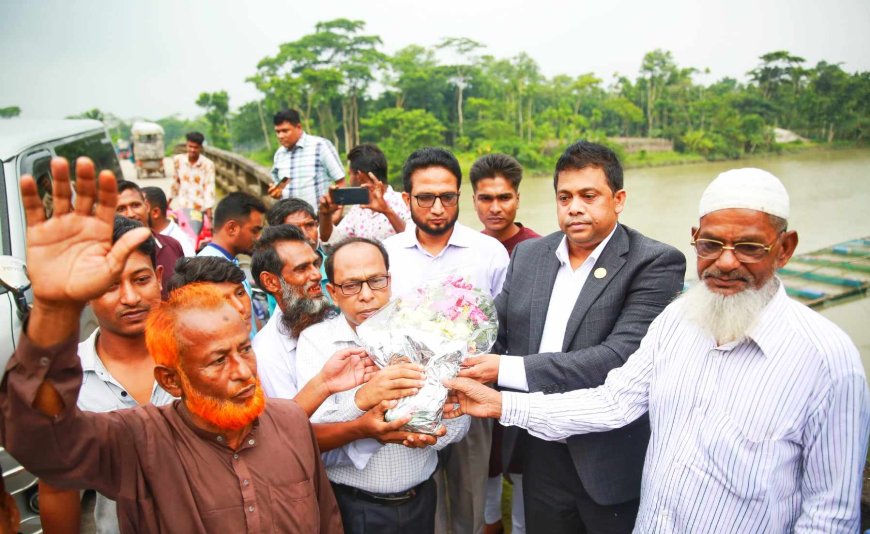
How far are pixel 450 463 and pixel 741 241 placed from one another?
201cm

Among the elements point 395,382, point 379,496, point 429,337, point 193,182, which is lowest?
point 379,496

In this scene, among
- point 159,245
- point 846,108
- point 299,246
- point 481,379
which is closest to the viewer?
point 481,379

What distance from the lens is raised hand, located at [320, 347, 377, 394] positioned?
199 cm

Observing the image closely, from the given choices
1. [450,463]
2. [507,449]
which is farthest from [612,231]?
[450,463]

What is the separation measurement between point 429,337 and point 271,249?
1.43 metres

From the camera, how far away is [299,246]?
2889 millimetres

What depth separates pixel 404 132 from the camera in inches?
1084

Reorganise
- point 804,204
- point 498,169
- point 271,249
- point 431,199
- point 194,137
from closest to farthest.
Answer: point 271,249 → point 431,199 → point 498,169 → point 194,137 → point 804,204

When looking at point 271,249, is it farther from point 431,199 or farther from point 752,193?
point 752,193

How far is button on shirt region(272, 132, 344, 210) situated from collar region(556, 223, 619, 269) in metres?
3.96

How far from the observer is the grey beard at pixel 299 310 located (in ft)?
7.93

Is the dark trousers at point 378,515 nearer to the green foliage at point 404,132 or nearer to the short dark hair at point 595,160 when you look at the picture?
the short dark hair at point 595,160

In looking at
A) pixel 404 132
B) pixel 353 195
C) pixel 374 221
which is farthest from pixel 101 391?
pixel 404 132

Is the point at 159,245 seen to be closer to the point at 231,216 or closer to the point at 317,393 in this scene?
the point at 231,216
